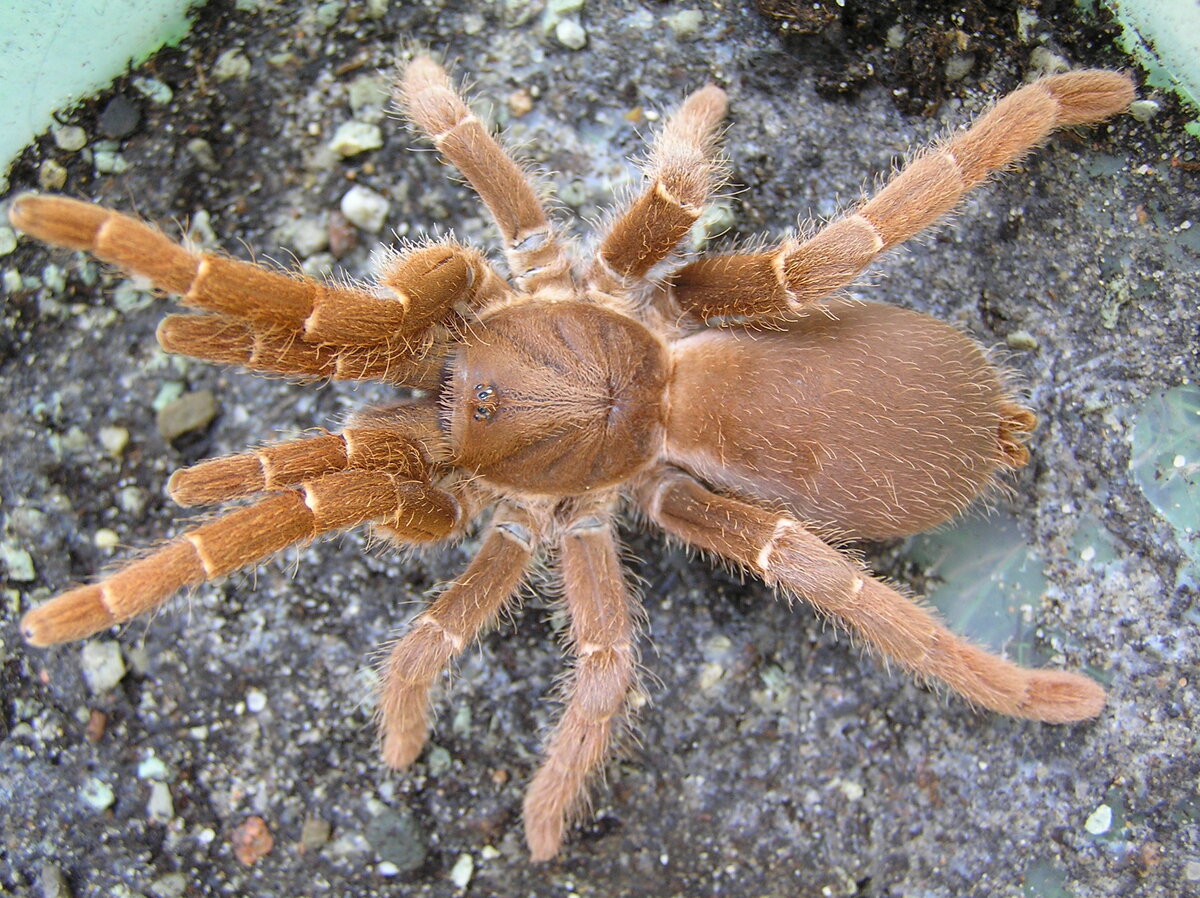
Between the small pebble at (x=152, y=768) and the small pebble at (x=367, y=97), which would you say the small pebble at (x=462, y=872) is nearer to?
the small pebble at (x=152, y=768)

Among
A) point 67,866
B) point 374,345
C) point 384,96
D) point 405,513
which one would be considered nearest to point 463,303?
point 374,345

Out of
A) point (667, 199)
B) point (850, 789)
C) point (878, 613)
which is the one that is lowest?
point (850, 789)

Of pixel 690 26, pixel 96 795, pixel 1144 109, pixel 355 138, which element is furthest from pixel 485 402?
pixel 1144 109

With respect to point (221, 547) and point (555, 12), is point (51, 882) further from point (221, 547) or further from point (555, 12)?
point (555, 12)

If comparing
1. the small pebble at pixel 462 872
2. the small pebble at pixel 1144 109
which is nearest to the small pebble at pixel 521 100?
the small pebble at pixel 1144 109

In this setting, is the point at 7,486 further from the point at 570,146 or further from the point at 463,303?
the point at 570,146

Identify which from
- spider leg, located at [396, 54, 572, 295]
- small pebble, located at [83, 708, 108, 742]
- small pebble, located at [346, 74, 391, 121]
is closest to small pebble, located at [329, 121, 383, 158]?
small pebble, located at [346, 74, 391, 121]

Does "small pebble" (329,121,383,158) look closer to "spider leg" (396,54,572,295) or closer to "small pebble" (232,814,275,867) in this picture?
"spider leg" (396,54,572,295)
